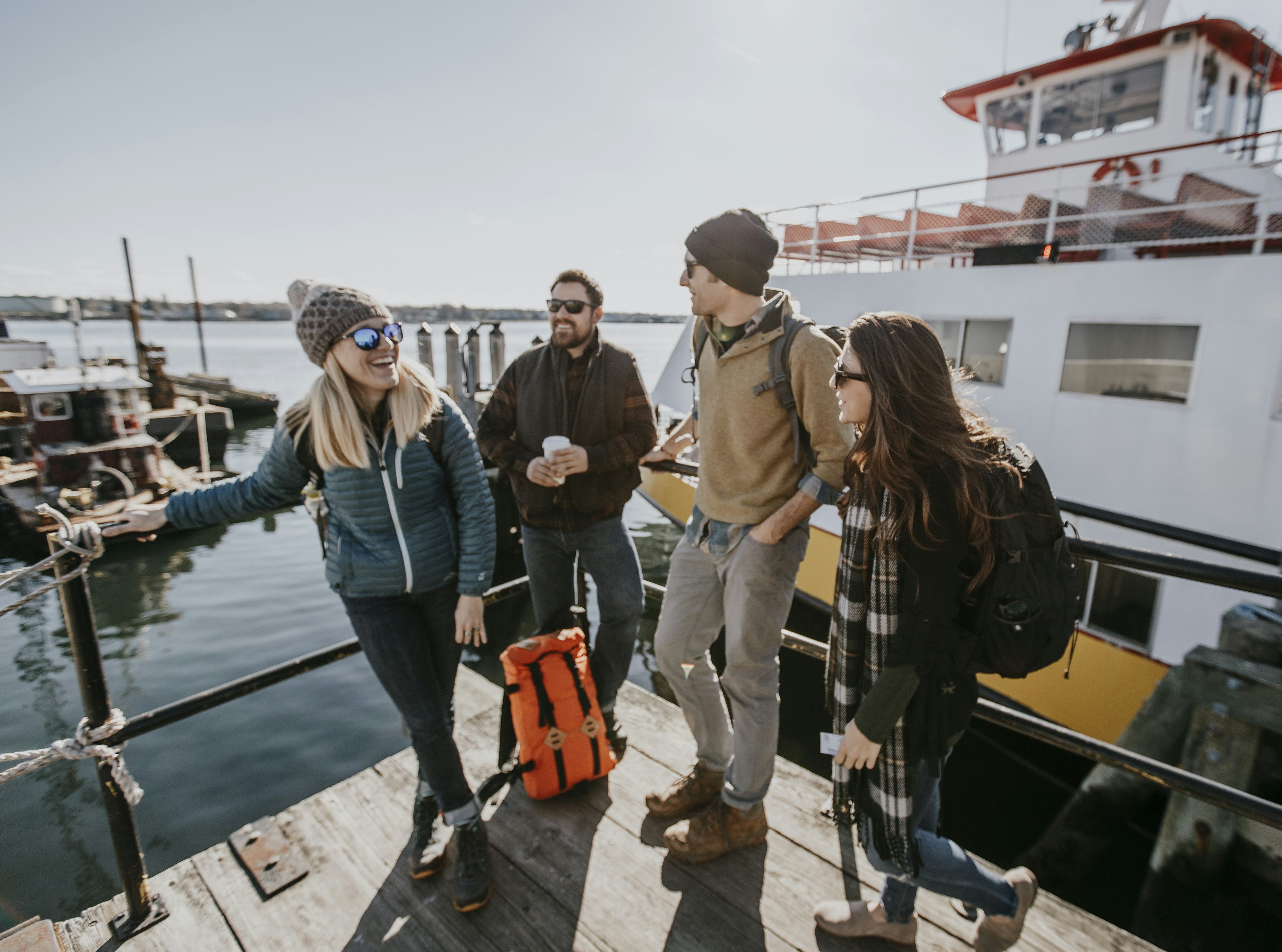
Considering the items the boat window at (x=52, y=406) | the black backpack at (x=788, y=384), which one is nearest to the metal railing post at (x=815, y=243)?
the black backpack at (x=788, y=384)

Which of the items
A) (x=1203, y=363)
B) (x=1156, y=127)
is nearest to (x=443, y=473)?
(x=1203, y=363)

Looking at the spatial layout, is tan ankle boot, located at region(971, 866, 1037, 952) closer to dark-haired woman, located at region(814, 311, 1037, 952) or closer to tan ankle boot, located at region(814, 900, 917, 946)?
dark-haired woman, located at region(814, 311, 1037, 952)

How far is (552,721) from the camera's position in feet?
8.11

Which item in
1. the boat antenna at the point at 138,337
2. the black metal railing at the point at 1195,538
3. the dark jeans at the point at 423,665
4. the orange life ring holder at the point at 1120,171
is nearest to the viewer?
the dark jeans at the point at 423,665

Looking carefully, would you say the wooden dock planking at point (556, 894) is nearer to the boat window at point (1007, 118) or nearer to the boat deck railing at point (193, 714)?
the boat deck railing at point (193, 714)

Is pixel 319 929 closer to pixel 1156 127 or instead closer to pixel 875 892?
pixel 875 892

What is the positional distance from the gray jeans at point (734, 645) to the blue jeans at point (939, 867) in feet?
1.66

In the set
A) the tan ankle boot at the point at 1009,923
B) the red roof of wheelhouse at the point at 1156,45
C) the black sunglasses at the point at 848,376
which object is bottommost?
the tan ankle boot at the point at 1009,923

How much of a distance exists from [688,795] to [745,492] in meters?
1.23

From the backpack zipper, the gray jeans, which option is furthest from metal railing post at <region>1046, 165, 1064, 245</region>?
the backpack zipper

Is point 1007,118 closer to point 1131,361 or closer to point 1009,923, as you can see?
point 1131,361

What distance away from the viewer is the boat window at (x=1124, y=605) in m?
5.57

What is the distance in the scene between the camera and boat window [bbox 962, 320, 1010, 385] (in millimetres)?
6953

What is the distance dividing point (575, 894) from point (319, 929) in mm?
818
